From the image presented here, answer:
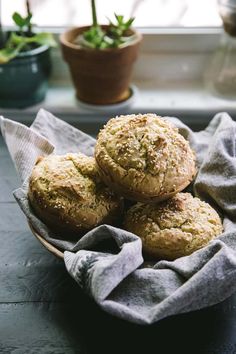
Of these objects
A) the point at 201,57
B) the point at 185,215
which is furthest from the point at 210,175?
the point at 201,57

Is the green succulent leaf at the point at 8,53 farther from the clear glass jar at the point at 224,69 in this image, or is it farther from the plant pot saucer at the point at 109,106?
the clear glass jar at the point at 224,69

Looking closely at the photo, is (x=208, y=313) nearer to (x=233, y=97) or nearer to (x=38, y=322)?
(x=38, y=322)

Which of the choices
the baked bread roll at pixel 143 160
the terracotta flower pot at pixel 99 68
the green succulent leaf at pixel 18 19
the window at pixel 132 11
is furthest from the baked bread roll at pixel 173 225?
the window at pixel 132 11

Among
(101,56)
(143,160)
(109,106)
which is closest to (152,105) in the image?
(109,106)

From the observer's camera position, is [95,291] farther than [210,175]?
Answer: No

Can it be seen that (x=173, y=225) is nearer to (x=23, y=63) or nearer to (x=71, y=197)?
(x=71, y=197)

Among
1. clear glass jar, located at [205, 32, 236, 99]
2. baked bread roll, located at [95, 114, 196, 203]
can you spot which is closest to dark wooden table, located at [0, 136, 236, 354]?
baked bread roll, located at [95, 114, 196, 203]
